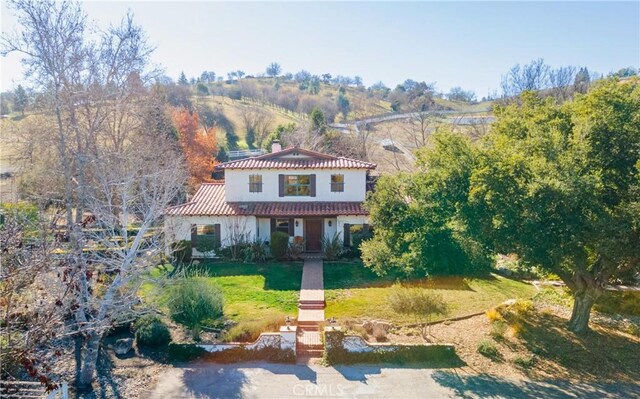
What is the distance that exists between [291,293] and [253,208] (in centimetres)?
802

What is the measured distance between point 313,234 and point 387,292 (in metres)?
8.53

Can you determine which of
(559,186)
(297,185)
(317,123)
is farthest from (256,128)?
(559,186)

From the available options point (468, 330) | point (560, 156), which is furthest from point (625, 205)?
point (468, 330)

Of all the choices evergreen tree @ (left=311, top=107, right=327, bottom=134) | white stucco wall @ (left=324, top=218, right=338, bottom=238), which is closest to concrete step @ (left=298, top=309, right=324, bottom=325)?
white stucco wall @ (left=324, top=218, right=338, bottom=238)

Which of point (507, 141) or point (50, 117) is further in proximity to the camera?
point (50, 117)

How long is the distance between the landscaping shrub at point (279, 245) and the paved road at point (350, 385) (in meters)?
11.8

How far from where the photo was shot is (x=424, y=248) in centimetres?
1889

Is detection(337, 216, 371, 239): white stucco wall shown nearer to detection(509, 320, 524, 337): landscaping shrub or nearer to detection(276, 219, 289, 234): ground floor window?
detection(276, 219, 289, 234): ground floor window

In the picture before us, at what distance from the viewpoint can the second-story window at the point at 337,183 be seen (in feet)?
93.4

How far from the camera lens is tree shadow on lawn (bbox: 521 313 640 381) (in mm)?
14531

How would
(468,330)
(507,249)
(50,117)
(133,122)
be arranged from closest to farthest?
(507,249), (468,330), (50,117), (133,122)

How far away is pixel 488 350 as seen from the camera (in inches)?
613

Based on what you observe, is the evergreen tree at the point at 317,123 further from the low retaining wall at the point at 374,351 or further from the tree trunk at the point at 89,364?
the tree trunk at the point at 89,364

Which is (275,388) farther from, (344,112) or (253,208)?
(344,112)
